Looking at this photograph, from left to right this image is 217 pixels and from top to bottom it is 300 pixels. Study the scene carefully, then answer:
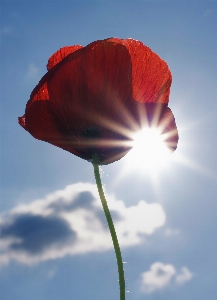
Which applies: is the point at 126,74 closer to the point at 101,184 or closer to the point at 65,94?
the point at 65,94

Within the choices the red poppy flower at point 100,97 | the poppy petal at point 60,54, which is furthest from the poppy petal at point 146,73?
the poppy petal at point 60,54

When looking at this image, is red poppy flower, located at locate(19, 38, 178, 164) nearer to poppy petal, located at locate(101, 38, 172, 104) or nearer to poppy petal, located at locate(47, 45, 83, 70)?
poppy petal, located at locate(101, 38, 172, 104)

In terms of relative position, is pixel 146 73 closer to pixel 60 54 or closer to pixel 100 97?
pixel 100 97

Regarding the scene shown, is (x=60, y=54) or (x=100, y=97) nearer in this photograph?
(x=100, y=97)

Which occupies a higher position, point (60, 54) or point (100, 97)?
point (60, 54)

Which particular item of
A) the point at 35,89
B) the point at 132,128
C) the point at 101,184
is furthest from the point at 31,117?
the point at 101,184

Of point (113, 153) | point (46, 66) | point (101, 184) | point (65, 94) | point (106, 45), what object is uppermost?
point (46, 66)

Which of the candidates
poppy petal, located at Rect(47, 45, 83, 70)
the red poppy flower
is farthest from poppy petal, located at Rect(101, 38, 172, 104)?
poppy petal, located at Rect(47, 45, 83, 70)

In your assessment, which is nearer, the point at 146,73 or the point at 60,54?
the point at 146,73

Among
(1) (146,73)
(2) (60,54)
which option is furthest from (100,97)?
(2) (60,54)
